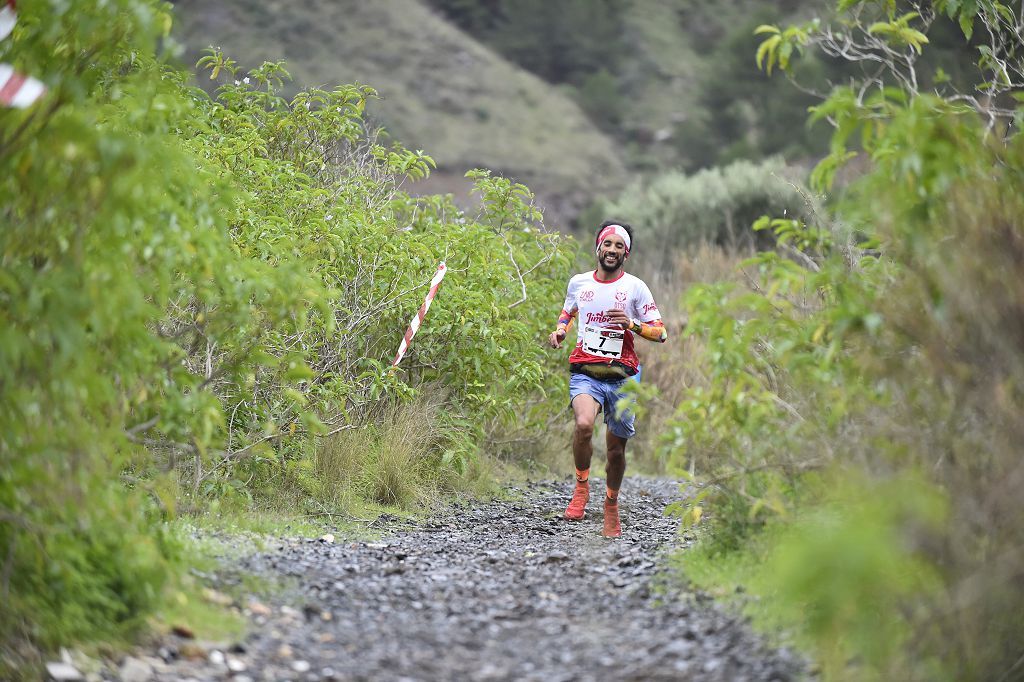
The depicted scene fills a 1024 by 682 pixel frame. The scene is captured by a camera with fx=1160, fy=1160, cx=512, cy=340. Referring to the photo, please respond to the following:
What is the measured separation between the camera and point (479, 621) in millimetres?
4734

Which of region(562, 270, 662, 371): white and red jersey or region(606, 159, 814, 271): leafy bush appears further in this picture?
region(606, 159, 814, 271): leafy bush

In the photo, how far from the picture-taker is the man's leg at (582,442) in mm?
7102

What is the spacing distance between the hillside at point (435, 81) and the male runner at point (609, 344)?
105 ft

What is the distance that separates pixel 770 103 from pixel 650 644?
3685 cm

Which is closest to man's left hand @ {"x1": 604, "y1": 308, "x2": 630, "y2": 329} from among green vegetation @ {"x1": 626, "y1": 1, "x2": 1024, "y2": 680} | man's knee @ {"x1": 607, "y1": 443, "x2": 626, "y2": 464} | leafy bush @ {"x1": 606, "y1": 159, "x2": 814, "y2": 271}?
man's knee @ {"x1": 607, "y1": 443, "x2": 626, "y2": 464}

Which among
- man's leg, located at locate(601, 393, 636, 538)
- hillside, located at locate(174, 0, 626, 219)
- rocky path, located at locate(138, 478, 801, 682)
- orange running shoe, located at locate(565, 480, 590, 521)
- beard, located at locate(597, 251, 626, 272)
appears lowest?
rocky path, located at locate(138, 478, 801, 682)

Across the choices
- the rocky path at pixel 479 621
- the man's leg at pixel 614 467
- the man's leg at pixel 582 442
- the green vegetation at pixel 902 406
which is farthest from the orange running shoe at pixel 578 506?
the green vegetation at pixel 902 406

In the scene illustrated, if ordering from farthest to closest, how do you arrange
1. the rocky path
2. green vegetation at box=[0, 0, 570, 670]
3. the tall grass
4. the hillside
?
the hillside < the rocky path < green vegetation at box=[0, 0, 570, 670] < the tall grass

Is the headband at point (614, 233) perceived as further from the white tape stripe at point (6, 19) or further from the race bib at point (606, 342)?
the white tape stripe at point (6, 19)

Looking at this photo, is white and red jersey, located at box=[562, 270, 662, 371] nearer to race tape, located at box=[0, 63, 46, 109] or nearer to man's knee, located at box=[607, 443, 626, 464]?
man's knee, located at box=[607, 443, 626, 464]

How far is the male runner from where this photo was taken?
709cm

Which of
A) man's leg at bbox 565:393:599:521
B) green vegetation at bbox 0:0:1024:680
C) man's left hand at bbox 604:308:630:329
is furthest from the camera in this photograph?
man's leg at bbox 565:393:599:521

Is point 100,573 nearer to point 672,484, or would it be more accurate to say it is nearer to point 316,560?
point 316,560

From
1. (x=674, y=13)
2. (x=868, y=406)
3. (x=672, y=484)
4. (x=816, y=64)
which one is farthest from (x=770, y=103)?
(x=868, y=406)
